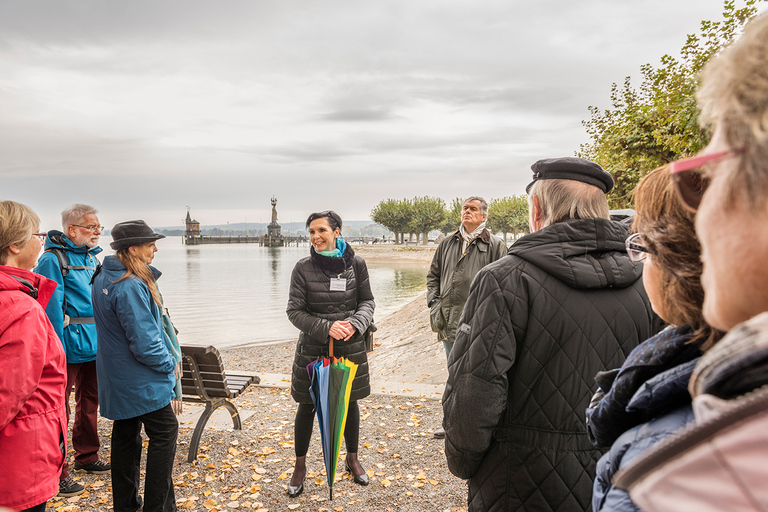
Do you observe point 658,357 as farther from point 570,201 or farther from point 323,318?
point 323,318

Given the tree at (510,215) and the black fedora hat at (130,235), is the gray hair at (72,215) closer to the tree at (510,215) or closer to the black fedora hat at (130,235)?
the black fedora hat at (130,235)

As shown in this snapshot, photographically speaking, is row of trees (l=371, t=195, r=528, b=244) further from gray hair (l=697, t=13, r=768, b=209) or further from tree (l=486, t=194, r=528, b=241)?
gray hair (l=697, t=13, r=768, b=209)

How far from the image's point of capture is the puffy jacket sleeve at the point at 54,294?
14.7ft

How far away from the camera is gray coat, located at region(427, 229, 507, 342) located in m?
5.40

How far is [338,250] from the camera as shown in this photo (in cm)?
436

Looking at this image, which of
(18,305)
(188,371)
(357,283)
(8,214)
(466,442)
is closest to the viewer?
(466,442)

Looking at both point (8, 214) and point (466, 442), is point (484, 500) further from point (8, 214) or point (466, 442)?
point (8, 214)

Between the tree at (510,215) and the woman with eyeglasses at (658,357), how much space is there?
98290 mm

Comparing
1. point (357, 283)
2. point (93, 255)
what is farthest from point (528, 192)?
point (93, 255)

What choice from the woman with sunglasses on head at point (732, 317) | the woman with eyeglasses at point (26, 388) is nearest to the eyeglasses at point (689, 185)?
the woman with sunglasses on head at point (732, 317)

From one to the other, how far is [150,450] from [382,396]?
12.0 ft

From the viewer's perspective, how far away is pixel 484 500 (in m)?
2.18

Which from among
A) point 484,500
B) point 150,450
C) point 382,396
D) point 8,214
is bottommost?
point 382,396

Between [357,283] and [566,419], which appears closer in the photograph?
[566,419]
